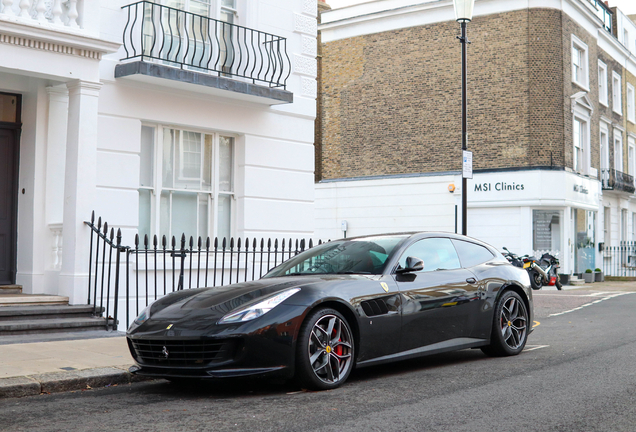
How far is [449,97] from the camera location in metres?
27.5

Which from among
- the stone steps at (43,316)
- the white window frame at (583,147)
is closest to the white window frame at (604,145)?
the white window frame at (583,147)

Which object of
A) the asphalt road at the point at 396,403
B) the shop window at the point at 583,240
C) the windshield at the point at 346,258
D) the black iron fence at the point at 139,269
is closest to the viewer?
the asphalt road at the point at 396,403

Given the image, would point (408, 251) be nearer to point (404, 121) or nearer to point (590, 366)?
point (590, 366)

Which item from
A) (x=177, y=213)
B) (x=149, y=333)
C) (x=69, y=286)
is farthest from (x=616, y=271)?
(x=149, y=333)

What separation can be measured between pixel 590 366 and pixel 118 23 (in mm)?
8323

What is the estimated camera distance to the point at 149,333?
609 cm

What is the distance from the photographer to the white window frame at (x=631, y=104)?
35.0 metres

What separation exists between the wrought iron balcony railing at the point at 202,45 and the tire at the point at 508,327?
6.22 metres

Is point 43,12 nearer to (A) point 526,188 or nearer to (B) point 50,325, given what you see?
(B) point 50,325

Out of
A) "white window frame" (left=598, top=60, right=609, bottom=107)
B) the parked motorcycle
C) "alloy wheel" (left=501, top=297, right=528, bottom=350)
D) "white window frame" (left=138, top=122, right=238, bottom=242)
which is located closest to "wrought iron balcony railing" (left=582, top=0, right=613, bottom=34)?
"white window frame" (left=598, top=60, right=609, bottom=107)

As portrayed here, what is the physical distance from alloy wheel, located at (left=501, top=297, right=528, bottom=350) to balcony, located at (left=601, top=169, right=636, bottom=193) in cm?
2467

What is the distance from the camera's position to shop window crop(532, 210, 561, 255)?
84.7 feet

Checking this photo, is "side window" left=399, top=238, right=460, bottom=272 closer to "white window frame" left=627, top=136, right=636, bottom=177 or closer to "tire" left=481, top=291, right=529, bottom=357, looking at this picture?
"tire" left=481, top=291, right=529, bottom=357

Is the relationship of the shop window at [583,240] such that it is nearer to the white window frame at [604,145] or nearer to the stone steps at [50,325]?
the white window frame at [604,145]
